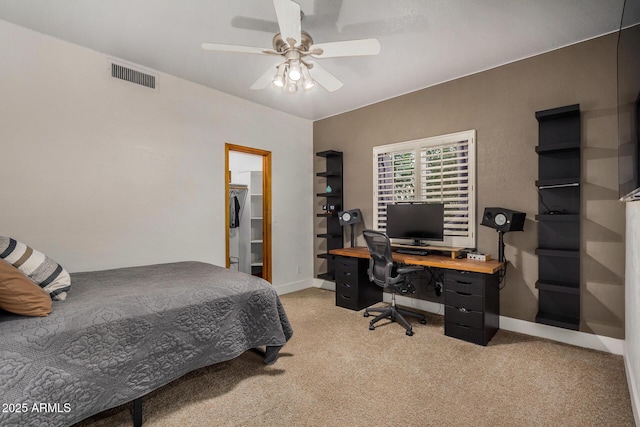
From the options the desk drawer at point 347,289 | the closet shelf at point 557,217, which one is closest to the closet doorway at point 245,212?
the desk drawer at point 347,289

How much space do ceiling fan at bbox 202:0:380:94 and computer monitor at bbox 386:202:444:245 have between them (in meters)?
1.83

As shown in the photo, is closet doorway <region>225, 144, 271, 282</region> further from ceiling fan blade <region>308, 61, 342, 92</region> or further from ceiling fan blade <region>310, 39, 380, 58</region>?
ceiling fan blade <region>310, 39, 380, 58</region>

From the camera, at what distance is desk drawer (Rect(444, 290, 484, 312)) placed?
2.88 m

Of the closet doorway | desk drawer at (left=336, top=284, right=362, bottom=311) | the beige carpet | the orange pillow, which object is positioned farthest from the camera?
the closet doorway

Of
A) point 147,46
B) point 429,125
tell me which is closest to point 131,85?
point 147,46

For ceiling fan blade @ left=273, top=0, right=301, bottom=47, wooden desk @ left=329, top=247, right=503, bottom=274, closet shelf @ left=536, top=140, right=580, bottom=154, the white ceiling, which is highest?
the white ceiling

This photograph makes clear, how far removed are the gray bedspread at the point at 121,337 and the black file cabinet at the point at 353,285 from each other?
1566 mm

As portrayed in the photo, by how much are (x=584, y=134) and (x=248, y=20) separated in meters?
3.16

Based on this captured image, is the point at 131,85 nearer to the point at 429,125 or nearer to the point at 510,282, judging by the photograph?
the point at 429,125

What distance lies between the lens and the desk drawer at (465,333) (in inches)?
112

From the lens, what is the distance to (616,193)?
266 cm

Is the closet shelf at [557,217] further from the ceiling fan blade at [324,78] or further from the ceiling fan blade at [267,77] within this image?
the ceiling fan blade at [267,77]

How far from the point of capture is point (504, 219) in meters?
2.96

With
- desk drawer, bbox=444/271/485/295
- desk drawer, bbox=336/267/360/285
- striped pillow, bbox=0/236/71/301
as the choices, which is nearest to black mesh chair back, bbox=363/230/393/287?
desk drawer, bbox=336/267/360/285
